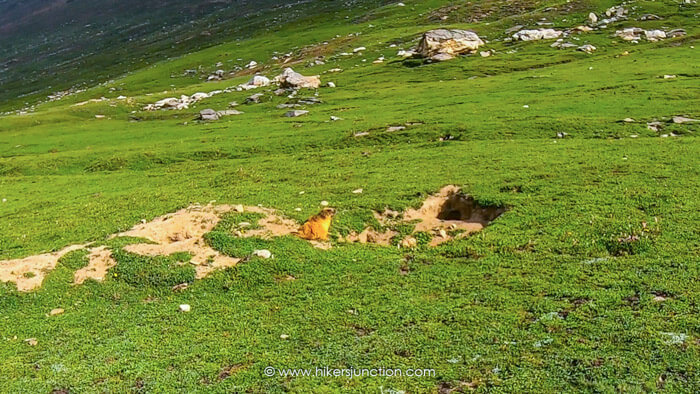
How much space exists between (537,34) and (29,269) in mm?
85483

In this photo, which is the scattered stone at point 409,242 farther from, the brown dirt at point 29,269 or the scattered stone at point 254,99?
the scattered stone at point 254,99

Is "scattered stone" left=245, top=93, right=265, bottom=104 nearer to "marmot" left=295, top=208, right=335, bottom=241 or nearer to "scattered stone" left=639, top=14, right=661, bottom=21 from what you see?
"marmot" left=295, top=208, right=335, bottom=241

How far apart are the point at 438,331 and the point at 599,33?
81633 mm

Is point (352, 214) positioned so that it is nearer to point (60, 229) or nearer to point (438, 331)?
point (438, 331)

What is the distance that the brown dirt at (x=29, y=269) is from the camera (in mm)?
17022

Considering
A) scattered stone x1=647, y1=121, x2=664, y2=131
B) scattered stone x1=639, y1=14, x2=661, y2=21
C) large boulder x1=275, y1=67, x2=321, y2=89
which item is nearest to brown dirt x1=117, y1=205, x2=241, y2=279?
scattered stone x1=647, y1=121, x2=664, y2=131

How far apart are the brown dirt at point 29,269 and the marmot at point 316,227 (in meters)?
8.52

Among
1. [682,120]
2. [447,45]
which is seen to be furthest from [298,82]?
[682,120]

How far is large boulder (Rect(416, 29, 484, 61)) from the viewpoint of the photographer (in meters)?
80.0

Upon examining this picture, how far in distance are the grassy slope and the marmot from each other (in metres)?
0.75

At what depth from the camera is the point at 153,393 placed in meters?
11.5

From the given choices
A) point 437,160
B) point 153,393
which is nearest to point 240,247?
point 153,393

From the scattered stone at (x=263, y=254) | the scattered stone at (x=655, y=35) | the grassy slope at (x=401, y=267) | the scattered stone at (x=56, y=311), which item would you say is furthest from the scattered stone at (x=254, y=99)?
the scattered stone at (x=655, y=35)

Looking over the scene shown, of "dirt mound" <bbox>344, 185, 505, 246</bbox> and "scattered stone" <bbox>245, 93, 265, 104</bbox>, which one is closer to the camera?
"dirt mound" <bbox>344, 185, 505, 246</bbox>
